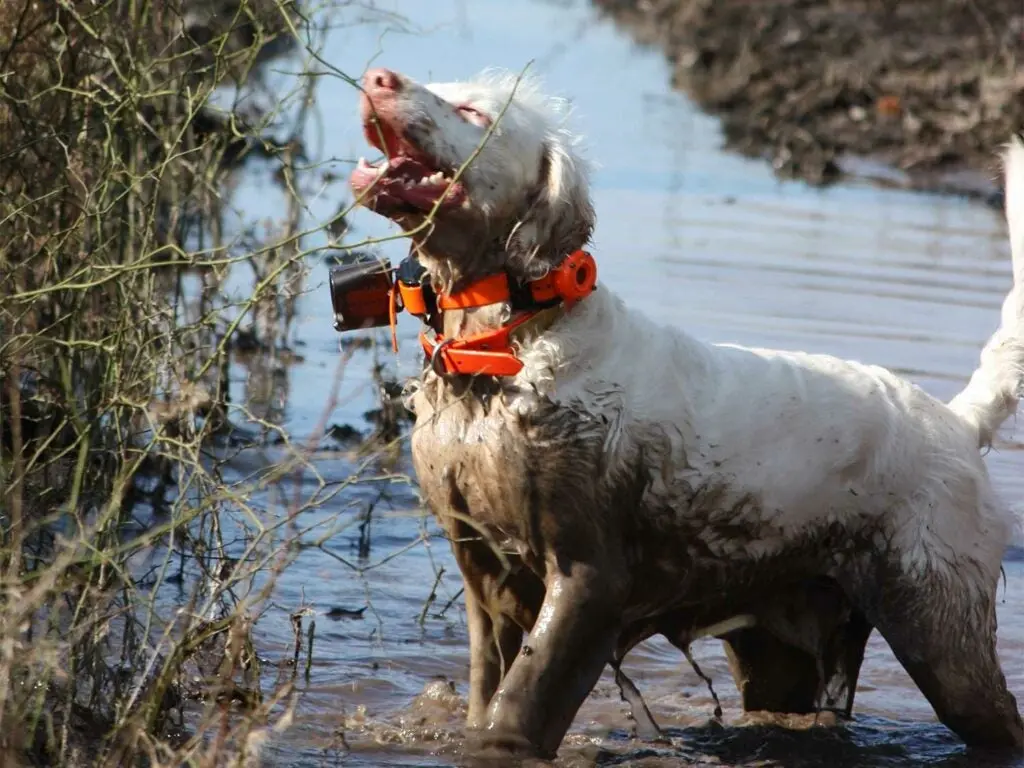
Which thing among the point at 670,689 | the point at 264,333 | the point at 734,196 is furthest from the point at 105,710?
the point at 734,196

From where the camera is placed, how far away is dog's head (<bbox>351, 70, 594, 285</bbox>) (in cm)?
446

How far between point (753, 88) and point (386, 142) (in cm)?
1536

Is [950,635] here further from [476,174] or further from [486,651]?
[476,174]

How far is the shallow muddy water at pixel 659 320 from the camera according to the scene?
17.9 feet

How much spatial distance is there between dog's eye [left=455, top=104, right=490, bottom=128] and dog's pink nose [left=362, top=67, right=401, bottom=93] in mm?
195

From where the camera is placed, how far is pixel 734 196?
1433 centimetres

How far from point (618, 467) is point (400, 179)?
85 cm

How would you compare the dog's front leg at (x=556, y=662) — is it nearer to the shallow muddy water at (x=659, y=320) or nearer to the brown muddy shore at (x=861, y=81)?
the shallow muddy water at (x=659, y=320)

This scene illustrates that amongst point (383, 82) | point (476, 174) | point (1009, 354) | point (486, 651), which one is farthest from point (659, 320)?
point (383, 82)

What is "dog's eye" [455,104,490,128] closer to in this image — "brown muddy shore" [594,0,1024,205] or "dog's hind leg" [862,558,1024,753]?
"dog's hind leg" [862,558,1024,753]

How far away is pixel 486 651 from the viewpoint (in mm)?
4980

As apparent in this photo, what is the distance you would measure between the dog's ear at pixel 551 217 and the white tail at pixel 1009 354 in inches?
53.6

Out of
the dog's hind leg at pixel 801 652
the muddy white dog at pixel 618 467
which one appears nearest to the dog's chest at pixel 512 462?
the muddy white dog at pixel 618 467

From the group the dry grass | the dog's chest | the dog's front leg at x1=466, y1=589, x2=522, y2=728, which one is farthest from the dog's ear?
the dog's front leg at x1=466, y1=589, x2=522, y2=728
